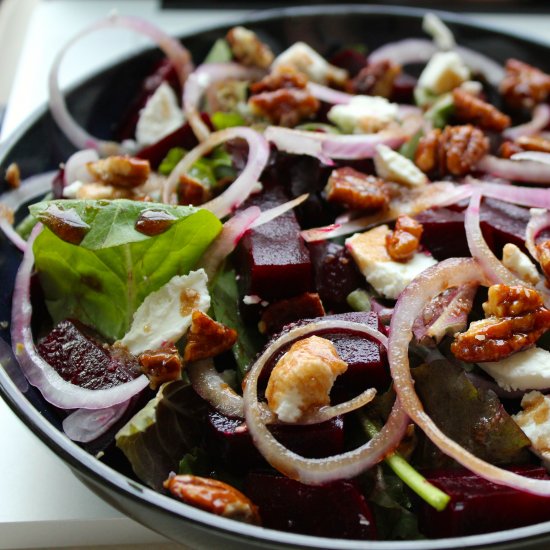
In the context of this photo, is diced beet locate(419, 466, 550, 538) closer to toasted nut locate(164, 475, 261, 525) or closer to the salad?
the salad

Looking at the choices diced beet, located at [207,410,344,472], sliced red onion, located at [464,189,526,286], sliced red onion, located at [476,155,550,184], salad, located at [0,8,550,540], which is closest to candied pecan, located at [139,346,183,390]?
salad, located at [0,8,550,540]

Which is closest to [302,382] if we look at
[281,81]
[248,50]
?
[281,81]

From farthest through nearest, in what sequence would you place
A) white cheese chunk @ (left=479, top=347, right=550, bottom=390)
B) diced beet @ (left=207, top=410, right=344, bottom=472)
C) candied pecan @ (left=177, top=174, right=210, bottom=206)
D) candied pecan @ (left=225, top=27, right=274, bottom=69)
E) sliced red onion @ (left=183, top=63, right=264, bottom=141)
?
1. candied pecan @ (left=225, top=27, right=274, bottom=69)
2. sliced red onion @ (left=183, top=63, right=264, bottom=141)
3. candied pecan @ (left=177, top=174, right=210, bottom=206)
4. white cheese chunk @ (left=479, top=347, right=550, bottom=390)
5. diced beet @ (left=207, top=410, right=344, bottom=472)

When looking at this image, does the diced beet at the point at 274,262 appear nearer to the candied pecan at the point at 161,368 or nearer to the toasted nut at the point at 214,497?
the candied pecan at the point at 161,368

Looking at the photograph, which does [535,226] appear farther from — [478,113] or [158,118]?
[158,118]

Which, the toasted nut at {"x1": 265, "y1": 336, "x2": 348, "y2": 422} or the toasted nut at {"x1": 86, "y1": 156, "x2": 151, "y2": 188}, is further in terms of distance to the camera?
the toasted nut at {"x1": 86, "y1": 156, "x2": 151, "y2": 188}

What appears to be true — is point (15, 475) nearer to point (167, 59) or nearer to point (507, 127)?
point (167, 59)
